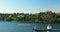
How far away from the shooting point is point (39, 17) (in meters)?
18.9

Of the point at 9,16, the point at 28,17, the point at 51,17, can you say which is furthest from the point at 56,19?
the point at 9,16

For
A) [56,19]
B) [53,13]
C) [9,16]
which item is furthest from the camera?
[9,16]

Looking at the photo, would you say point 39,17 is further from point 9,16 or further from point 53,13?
point 9,16

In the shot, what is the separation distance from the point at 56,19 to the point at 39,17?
1.31 meters

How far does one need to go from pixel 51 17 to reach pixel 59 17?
1.51 meters

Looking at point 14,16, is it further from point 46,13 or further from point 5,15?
point 46,13

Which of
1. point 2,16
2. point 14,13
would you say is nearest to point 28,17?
point 14,13

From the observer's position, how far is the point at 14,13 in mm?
19938

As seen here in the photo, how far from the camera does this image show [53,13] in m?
18.1

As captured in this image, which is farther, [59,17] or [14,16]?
[14,16]

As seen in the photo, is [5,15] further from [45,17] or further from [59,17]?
[59,17]

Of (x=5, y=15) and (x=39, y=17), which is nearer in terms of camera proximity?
(x=39, y=17)

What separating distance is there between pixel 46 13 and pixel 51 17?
5.88ft

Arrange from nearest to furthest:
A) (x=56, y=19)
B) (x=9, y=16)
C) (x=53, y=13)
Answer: (x=53, y=13), (x=56, y=19), (x=9, y=16)
